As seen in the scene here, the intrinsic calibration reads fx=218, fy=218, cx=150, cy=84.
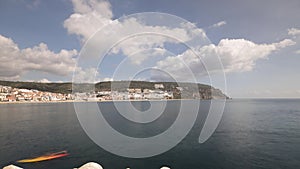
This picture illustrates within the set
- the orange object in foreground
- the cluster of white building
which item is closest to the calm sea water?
the orange object in foreground

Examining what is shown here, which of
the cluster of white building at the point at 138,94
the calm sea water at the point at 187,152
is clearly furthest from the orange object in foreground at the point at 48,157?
the cluster of white building at the point at 138,94

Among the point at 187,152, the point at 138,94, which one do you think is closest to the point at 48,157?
the point at 187,152

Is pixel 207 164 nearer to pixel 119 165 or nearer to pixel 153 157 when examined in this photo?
pixel 153 157

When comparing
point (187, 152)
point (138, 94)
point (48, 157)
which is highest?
point (138, 94)

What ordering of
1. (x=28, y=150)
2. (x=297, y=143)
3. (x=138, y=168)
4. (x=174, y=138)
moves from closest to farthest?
(x=138, y=168) → (x=28, y=150) → (x=297, y=143) → (x=174, y=138)

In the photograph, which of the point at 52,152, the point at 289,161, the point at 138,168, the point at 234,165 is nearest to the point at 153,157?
the point at 138,168

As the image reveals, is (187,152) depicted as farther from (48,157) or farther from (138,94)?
(138,94)

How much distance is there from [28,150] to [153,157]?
19.9 metres

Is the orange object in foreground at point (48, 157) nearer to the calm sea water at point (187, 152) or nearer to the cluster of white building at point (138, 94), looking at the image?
the calm sea water at point (187, 152)

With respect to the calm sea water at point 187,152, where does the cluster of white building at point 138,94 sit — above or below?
above

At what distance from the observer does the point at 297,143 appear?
39656 mm

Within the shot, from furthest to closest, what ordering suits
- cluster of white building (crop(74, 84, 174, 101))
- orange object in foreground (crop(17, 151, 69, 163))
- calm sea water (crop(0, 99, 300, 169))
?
cluster of white building (crop(74, 84, 174, 101)) → orange object in foreground (crop(17, 151, 69, 163)) → calm sea water (crop(0, 99, 300, 169))

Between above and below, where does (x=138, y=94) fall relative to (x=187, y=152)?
above

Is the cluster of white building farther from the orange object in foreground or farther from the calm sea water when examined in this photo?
the calm sea water
